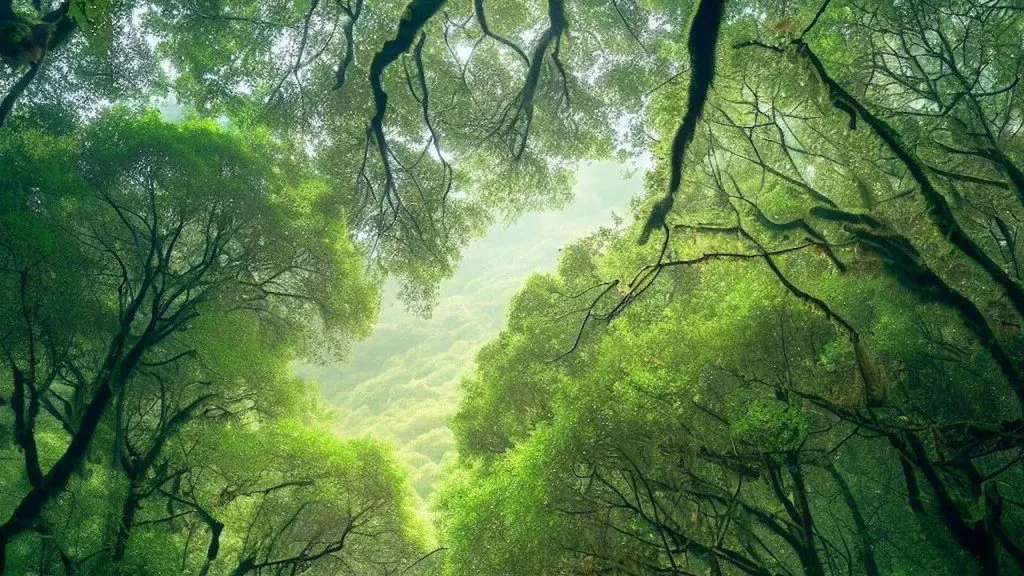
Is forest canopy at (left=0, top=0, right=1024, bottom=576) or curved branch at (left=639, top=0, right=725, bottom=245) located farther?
forest canopy at (left=0, top=0, right=1024, bottom=576)

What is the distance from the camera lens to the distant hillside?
3386 inches

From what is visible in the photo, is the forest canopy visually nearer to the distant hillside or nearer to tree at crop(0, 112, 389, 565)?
tree at crop(0, 112, 389, 565)

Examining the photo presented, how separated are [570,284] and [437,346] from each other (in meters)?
104

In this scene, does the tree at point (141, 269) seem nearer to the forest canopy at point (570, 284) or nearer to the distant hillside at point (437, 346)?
the forest canopy at point (570, 284)

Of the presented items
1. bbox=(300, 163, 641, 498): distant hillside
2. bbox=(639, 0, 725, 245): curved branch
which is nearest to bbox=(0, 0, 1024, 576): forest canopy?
bbox=(639, 0, 725, 245): curved branch

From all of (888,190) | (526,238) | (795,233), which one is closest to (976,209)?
(888,190)

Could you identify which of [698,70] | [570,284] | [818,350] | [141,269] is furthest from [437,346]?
[698,70]

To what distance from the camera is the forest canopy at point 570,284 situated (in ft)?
21.6

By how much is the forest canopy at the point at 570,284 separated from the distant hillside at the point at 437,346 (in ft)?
172

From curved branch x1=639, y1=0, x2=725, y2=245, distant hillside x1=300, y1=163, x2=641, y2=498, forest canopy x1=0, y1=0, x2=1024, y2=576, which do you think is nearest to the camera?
curved branch x1=639, y1=0, x2=725, y2=245

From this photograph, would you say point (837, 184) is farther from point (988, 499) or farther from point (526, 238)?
point (526, 238)

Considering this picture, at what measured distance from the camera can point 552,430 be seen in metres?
8.87

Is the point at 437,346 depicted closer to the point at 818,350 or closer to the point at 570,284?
the point at 570,284

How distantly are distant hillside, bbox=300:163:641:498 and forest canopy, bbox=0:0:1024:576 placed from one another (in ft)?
172
